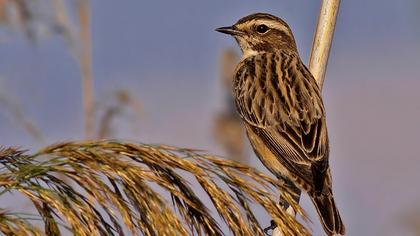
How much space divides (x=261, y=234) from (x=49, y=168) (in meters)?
0.81

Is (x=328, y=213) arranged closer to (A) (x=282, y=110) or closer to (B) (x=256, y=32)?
(A) (x=282, y=110)

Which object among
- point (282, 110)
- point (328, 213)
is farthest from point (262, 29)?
point (328, 213)

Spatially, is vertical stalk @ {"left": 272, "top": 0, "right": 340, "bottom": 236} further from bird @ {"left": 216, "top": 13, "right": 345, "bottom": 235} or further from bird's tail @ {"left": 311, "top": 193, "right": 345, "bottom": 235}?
bird's tail @ {"left": 311, "top": 193, "right": 345, "bottom": 235}

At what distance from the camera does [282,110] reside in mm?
5777

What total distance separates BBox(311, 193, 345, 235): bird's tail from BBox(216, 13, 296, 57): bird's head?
2.35m

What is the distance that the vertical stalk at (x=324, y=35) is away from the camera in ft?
15.4

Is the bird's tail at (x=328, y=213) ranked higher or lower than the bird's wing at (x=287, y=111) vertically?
lower

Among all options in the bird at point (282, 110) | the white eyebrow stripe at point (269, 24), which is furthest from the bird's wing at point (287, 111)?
the white eyebrow stripe at point (269, 24)

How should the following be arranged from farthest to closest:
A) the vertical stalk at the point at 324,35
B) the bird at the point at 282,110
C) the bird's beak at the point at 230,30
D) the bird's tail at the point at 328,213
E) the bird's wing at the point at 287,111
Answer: the bird's beak at the point at 230,30 → the bird's wing at the point at 287,111 → the bird at the point at 282,110 → the vertical stalk at the point at 324,35 → the bird's tail at the point at 328,213

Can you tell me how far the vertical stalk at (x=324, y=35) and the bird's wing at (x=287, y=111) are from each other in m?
0.46

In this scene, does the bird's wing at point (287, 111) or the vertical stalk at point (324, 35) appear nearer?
the vertical stalk at point (324, 35)

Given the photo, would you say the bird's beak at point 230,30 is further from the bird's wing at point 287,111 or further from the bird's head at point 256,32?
the bird's wing at point 287,111

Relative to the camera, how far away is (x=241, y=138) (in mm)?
7746

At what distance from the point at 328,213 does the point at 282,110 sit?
1311mm
